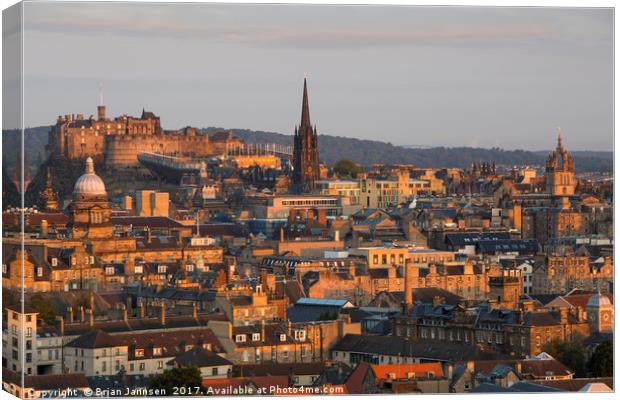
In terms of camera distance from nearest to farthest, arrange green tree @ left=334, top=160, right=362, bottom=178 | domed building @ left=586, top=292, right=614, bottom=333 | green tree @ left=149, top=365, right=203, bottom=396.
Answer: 1. green tree @ left=149, top=365, right=203, bottom=396
2. domed building @ left=586, top=292, right=614, bottom=333
3. green tree @ left=334, top=160, right=362, bottom=178

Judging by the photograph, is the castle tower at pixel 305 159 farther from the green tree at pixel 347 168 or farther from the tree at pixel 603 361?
the tree at pixel 603 361

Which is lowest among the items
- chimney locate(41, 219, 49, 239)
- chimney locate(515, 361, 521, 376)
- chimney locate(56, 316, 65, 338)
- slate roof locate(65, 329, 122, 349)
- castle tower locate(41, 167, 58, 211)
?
chimney locate(515, 361, 521, 376)

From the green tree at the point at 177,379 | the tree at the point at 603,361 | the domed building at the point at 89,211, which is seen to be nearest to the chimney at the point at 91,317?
the green tree at the point at 177,379

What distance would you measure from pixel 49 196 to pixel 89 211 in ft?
32.5

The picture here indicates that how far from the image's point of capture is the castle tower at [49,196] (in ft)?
233

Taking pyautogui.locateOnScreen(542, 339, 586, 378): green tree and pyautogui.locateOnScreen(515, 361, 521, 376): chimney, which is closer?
pyautogui.locateOnScreen(515, 361, 521, 376): chimney

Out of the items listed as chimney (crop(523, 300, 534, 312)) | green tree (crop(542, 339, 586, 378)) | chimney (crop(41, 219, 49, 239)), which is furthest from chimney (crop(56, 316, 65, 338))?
chimney (crop(41, 219, 49, 239))

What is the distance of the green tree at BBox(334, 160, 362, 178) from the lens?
92.8m

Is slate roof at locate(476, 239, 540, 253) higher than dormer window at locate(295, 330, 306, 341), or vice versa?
slate roof at locate(476, 239, 540, 253)

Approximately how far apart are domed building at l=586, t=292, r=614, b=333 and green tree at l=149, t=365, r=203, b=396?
9.03m

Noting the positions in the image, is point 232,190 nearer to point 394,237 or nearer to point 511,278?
point 394,237

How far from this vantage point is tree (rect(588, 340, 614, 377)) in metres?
34.9

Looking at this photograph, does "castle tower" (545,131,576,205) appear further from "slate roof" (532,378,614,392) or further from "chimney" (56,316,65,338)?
"slate roof" (532,378,614,392)

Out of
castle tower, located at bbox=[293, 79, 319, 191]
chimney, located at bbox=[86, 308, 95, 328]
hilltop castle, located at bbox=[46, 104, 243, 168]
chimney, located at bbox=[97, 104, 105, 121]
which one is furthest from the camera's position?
castle tower, located at bbox=[293, 79, 319, 191]
